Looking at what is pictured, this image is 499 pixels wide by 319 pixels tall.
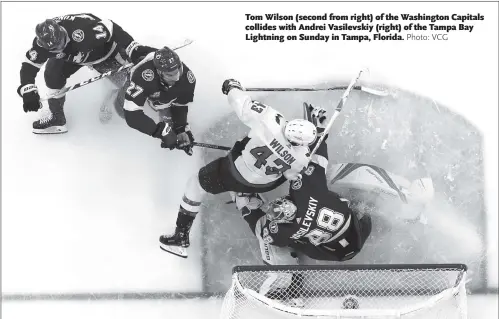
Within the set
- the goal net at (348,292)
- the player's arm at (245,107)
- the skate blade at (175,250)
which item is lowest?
the goal net at (348,292)

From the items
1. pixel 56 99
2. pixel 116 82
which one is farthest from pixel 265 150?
pixel 56 99

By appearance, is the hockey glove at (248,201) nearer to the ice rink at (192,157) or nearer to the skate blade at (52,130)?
the ice rink at (192,157)

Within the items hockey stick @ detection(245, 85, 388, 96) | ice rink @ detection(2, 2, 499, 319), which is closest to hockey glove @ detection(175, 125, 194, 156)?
ice rink @ detection(2, 2, 499, 319)

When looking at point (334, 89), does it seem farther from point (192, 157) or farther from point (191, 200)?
point (191, 200)

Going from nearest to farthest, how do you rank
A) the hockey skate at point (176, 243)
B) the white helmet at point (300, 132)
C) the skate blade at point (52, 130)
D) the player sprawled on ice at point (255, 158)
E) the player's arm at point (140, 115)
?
the white helmet at point (300, 132), the player sprawled on ice at point (255, 158), the player's arm at point (140, 115), the hockey skate at point (176, 243), the skate blade at point (52, 130)

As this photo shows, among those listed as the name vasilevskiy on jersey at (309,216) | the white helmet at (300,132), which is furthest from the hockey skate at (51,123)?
the name vasilevskiy on jersey at (309,216)

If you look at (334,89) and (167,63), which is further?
(334,89)
